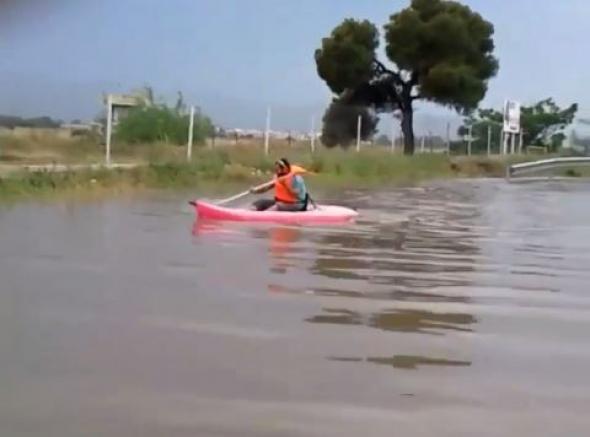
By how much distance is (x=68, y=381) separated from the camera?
253 inches

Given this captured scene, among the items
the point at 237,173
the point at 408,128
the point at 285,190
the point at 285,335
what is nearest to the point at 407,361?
the point at 285,335

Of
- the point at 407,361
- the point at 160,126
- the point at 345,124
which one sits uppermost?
the point at 345,124

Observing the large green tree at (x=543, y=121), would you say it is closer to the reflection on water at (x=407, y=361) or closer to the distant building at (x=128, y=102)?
the distant building at (x=128, y=102)

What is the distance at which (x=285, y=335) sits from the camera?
809 cm

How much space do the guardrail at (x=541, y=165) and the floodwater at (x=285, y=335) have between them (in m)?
28.0

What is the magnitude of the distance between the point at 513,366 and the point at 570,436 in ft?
5.22

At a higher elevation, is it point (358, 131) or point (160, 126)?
point (358, 131)

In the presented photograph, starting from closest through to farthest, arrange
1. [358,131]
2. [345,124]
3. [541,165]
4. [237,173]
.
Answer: [237,173] → [358,131] → [541,165] → [345,124]

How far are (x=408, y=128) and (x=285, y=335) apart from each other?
4033 centimetres

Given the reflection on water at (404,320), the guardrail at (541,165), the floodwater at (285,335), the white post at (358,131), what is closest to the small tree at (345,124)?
the white post at (358,131)

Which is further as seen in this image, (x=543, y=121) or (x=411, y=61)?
(x=543, y=121)

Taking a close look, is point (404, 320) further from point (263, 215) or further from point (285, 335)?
point (263, 215)

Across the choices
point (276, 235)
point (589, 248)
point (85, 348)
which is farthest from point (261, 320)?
point (589, 248)

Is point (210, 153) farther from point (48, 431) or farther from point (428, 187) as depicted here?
point (48, 431)
